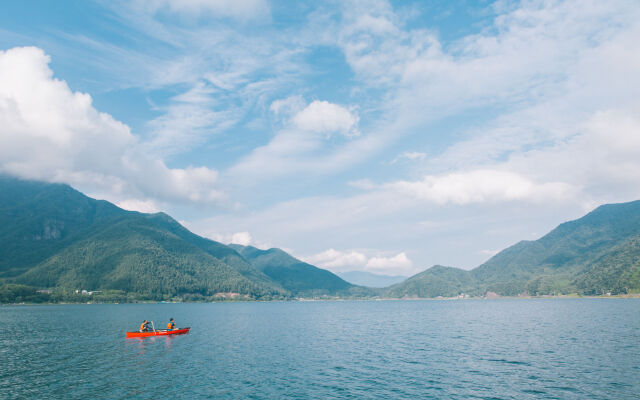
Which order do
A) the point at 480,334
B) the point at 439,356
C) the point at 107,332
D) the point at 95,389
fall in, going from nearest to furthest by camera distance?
the point at 95,389
the point at 439,356
the point at 480,334
the point at 107,332

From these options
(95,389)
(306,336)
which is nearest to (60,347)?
(95,389)

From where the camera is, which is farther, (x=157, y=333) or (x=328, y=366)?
(x=157, y=333)

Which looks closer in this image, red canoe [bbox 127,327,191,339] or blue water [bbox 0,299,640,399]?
blue water [bbox 0,299,640,399]

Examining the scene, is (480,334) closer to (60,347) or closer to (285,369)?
(285,369)

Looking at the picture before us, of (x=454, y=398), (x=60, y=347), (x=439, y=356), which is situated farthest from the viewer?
(x=60, y=347)

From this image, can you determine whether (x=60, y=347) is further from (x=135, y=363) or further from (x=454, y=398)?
(x=454, y=398)

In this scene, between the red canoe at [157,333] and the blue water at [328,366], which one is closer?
the blue water at [328,366]

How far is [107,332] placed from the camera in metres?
115

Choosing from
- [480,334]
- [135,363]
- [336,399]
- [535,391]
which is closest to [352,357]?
[336,399]

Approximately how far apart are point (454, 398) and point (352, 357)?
103 ft

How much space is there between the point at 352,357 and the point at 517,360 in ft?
103

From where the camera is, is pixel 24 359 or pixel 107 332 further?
pixel 107 332

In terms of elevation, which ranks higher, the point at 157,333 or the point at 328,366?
the point at 157,333

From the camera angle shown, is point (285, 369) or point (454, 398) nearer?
point (454, 398)
